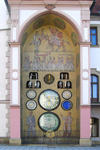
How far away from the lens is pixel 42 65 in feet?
73.8

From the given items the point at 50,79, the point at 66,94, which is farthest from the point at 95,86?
the point at 50,79

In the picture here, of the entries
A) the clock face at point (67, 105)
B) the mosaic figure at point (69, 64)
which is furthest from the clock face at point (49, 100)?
the mosaic figure at point (69, 64)

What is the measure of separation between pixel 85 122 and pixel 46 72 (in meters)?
4.83

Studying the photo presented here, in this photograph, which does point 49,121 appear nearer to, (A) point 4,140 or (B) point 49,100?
(B) point 49,100

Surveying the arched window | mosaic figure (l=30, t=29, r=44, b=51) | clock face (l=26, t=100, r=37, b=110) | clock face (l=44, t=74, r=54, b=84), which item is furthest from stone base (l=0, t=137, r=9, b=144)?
mosaic figure (l=30, t=29, r=44, b=51)

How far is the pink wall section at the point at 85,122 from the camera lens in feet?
66.0

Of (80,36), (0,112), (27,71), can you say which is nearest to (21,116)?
(0,112)

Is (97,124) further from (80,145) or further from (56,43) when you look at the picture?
Result: (56,43)

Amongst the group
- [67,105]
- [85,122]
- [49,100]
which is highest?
[49,100]

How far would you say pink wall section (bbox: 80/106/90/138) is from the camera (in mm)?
20125

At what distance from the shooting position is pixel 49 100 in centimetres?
2223

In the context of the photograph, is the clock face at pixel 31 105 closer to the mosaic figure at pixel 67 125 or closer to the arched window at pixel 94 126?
the mosaic figure at pixel 67 125

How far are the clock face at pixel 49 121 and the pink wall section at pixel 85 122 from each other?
2.43 m

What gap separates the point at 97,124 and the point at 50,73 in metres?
5.08
